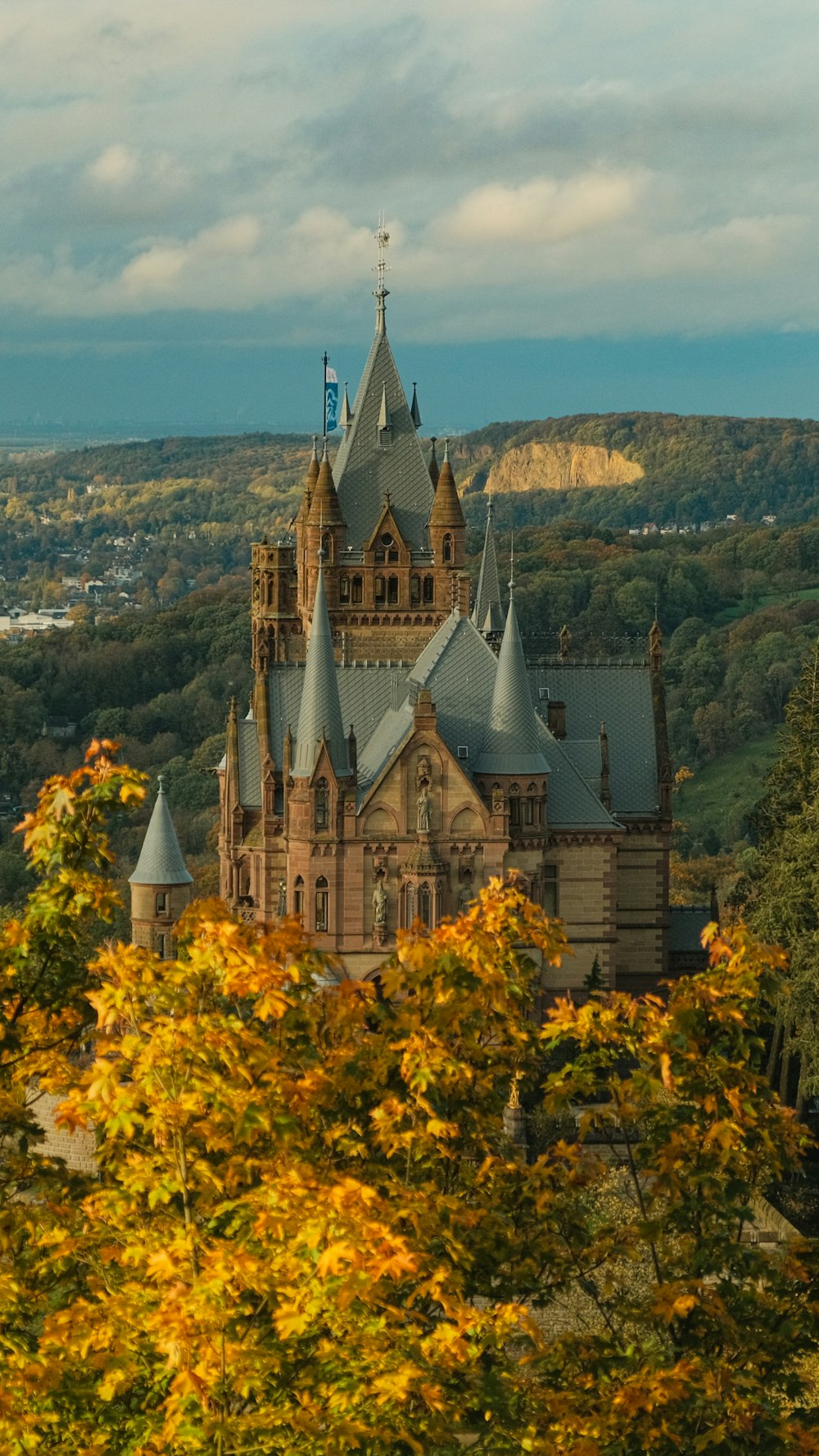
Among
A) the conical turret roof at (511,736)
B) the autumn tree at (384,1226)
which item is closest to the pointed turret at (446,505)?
the conical turret roof at (511,736)

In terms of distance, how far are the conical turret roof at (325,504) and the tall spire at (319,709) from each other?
12.0 meters

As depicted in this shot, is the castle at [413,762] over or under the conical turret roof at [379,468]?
under

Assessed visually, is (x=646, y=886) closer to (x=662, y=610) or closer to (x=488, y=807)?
(x=488, y=807)

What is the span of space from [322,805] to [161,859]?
20.7 ft

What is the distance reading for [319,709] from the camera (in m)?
74.1

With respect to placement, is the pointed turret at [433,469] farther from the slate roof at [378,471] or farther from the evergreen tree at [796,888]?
the evergreen tree at [796,888]

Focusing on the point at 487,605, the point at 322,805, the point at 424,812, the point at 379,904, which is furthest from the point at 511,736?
the point at 487,605

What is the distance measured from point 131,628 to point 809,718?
4372 inches

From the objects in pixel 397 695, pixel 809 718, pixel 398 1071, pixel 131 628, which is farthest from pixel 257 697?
pixel 131 628

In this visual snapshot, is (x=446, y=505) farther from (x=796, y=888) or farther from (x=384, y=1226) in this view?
(x=384, y=1226)

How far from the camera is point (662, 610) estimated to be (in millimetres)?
196875

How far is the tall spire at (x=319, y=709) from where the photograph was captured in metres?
73.5

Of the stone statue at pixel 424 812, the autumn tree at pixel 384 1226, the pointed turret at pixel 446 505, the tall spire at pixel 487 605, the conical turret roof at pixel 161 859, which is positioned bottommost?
the autumn tree at pixel 384 1226

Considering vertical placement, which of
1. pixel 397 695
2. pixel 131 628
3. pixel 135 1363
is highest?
pixel 131 628
